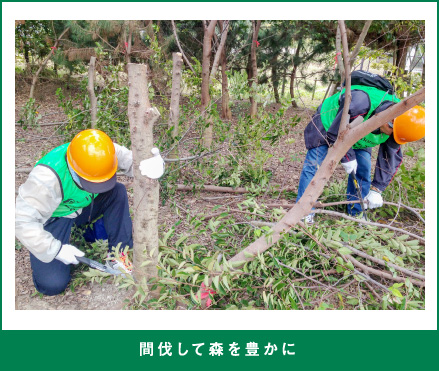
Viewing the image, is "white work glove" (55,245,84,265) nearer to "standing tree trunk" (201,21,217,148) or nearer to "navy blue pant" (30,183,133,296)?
"navy blue pant" (30,183,133,296)

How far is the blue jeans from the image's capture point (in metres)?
2.89

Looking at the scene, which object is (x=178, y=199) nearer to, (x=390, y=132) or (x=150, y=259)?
(x=150, y=259)

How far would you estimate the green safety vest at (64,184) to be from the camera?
6.84 feet

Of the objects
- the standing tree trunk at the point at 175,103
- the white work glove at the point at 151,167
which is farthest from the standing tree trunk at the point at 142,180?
the standing tree trunk at the point at 175,103

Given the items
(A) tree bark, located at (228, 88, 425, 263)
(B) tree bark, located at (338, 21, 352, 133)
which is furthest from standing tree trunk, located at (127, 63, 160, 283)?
(B) tree bark, located at (338, 21, 352, 133)

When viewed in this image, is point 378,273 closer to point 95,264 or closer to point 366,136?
point 366,136

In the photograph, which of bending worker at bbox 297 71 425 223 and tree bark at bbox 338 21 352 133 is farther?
bending worker at bbox 297 71 425 223

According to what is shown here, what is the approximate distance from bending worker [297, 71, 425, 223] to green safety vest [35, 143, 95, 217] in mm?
1707

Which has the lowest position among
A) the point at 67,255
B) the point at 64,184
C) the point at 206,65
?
the point at 67,255

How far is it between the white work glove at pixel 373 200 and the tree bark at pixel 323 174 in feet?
4.25

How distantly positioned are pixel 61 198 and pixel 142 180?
0.68 m

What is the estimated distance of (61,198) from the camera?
7.02 feet

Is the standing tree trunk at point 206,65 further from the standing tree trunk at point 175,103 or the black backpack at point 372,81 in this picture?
the black backpack at point 372,81

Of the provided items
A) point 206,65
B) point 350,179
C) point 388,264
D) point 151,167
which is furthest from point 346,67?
point 206,65
